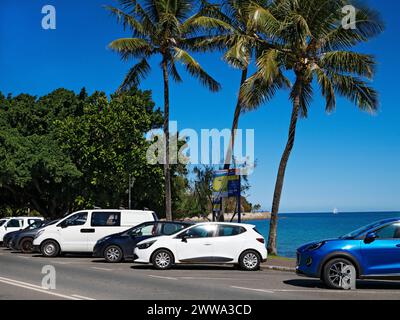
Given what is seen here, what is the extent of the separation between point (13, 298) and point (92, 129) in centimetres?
2687

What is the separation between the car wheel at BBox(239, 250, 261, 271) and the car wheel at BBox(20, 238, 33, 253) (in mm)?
11036

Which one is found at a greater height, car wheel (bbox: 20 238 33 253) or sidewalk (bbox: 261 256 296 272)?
car wheel (bbox: 20 238 33 253)

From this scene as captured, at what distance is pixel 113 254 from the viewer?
2061cm

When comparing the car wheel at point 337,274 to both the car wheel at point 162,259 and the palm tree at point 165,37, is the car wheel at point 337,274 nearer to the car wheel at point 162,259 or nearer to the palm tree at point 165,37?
the car wheel at point 162,259

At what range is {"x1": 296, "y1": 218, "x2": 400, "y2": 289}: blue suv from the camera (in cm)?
1294

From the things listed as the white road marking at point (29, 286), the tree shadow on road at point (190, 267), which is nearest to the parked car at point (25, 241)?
the tree shadow on road at point (190, 267)

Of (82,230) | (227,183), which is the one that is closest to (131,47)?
(227,183)

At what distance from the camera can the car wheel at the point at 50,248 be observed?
73.9 ft

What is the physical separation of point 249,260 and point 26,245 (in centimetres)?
1141

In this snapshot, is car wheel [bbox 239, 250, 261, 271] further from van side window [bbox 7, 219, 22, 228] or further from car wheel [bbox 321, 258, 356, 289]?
van side window [bbox 7, 219, 22, 228]

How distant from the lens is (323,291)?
12.9m

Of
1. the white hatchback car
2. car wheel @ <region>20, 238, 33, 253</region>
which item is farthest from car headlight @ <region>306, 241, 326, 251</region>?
car wheel @ <region>20, 238, 33, 253</region>

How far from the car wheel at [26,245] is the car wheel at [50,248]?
2.70 meters
